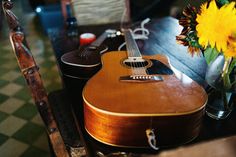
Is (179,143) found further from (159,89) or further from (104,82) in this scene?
(104,82)

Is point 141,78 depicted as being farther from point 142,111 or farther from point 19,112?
point 19,112

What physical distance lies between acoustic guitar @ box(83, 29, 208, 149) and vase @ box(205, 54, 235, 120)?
86 millimetres

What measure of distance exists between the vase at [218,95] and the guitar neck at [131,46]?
0.95 ft

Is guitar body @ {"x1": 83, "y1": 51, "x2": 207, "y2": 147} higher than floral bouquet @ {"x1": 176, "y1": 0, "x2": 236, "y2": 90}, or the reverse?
floral bouquet @ {"x1": 176, "y1": 0, "x2": 236, "y2": 90}

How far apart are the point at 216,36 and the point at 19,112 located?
1661mm

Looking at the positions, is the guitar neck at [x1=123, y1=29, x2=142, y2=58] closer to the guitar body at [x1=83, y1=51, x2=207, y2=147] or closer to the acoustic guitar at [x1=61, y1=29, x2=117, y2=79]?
the acoustic guitar at [x1=61, y1=29, x2=117, y2=79]

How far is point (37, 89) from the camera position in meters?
0.68

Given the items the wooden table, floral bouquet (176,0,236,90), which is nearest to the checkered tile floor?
the wooden table

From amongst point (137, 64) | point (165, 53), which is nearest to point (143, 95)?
point (137, 64)

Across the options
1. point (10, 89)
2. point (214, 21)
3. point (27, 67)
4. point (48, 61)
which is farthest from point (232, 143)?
point (48, 61)

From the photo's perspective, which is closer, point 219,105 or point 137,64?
point 219,105

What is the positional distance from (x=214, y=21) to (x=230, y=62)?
178 mm

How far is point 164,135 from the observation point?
2.17ft

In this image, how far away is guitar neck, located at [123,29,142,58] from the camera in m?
0.97
